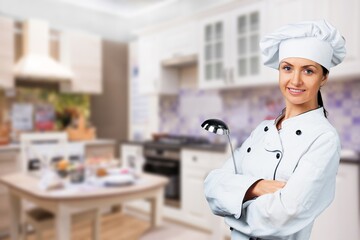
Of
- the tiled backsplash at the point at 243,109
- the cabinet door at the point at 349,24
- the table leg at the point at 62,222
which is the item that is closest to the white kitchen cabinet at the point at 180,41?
the tiled backsplash at the point at 243,109

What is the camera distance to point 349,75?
242 cm

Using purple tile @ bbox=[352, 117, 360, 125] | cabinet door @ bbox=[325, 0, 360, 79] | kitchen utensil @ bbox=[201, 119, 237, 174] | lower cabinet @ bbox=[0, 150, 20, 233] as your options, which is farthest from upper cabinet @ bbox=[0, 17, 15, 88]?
kitchen utensil @ bbox=[201, 119, 237, 174]

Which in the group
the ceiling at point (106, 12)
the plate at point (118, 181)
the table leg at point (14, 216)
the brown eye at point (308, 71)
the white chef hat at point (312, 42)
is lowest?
the table leg at point (14, 216)

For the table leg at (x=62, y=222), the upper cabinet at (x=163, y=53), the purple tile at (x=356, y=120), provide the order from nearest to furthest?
the table leg at (x=62, y=222), the purple tile at (x=356, y=120), the upper cabinet at (x=163, y=53)

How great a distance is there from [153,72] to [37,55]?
4.57ft

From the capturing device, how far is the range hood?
3.54 meters

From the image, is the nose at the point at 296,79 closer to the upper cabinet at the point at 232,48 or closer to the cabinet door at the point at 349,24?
the cabinet door at the point at 349,24

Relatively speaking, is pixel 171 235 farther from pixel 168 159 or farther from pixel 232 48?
pixel 232 48

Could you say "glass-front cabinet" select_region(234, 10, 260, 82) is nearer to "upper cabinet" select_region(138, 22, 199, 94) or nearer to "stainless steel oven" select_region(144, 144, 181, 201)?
"upper cabinet" select_region(138, 22, 199, 94)

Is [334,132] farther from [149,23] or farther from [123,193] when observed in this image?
[149,23]

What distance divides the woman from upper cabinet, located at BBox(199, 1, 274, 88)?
257 cm

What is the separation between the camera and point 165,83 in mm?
4105

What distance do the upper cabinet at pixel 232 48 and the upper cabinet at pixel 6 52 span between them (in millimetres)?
2088

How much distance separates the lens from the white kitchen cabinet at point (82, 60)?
4059 millimetres
